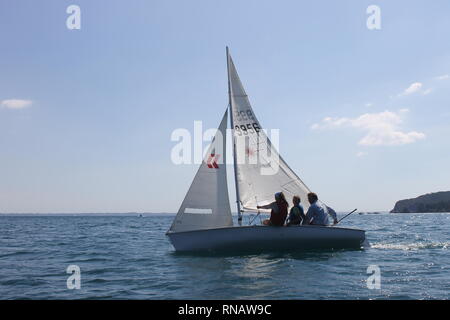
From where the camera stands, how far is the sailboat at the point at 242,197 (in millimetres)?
14617

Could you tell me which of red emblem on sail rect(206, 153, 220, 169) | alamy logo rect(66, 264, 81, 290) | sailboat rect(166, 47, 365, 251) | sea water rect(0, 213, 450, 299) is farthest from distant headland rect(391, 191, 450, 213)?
alamy logo rect(66, 264, 81, 290)

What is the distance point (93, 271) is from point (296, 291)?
686 cm

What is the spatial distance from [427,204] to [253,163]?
147 m

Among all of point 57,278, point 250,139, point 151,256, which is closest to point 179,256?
point 151,256

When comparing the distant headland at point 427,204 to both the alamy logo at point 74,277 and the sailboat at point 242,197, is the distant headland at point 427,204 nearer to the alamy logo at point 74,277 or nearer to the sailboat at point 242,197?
the sailboat at point 242,197

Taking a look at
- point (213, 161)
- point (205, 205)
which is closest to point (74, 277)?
point (205, 205)

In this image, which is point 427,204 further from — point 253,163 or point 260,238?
point 260,238

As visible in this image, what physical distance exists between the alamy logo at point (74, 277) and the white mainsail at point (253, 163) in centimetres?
680

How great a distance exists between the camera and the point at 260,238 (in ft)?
47.8

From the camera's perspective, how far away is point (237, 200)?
53.4 feet

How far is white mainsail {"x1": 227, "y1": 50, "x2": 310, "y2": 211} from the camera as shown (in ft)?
54.9

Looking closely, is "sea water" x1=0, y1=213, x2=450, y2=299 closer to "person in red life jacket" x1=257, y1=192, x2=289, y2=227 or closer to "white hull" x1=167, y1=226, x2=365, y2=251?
"white hull" x1=167, y1=226, x2=365, y2=251

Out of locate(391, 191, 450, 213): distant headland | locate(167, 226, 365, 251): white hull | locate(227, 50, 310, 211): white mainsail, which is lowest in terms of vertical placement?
locate(391, 191, 450, 213): distant headland

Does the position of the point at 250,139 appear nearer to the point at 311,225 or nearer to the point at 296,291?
the point at 311,225
